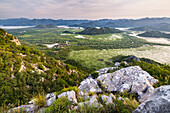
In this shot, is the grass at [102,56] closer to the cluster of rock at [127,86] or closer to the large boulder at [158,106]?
the cluster of rock at [127,86]

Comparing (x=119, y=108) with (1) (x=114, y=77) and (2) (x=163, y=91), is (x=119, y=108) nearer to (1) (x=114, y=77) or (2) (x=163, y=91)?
(2) (x=163, y=91)

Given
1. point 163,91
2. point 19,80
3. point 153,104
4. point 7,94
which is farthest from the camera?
point 19,80

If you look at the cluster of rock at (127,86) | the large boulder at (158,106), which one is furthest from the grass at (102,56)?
the large boulder at (158,106)

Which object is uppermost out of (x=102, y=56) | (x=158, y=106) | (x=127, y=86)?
(x=158, y=106)

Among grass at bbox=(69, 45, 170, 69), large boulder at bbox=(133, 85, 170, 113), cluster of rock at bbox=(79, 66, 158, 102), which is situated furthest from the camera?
grass at bbox=(69, 45, 170, 69)

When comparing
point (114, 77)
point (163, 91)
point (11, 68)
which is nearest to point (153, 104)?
point (163, 91)

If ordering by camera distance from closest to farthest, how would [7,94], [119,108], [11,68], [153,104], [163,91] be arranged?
[153,104], [163,91], [119,108], [7,94], [11,68]


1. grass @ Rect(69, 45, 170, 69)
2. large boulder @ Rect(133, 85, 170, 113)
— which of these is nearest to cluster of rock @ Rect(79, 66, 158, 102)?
large boulder @ Rect(133, 85, 170, 113)

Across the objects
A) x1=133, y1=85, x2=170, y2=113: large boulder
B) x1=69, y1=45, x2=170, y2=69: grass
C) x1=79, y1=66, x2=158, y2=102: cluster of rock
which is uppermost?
x1=133, y1=85, x2=170, y2=113: large boulder

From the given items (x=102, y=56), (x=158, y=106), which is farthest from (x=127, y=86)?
(x=102, y=56)

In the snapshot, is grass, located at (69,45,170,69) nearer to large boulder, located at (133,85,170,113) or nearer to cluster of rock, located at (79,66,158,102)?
cluster of rock, located at (79,66,158,102)

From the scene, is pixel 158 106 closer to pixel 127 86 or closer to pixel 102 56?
pixel 127 86
